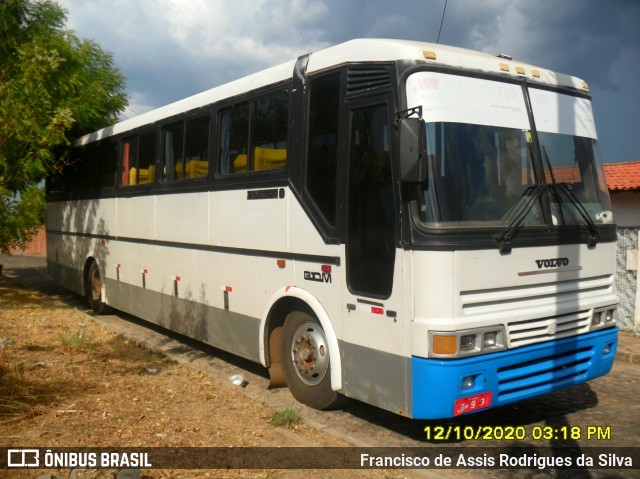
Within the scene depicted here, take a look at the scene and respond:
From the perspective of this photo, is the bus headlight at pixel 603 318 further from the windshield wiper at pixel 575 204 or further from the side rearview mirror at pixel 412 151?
the side rearview mirror at pixel 412 151

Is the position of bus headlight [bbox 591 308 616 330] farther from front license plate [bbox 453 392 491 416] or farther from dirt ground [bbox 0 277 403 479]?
dirt ground [bbox 0 277 403 479]

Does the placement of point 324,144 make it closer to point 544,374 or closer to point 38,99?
point 544,374

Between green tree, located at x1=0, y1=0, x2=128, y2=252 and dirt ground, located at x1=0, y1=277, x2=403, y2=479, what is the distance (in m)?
2.39

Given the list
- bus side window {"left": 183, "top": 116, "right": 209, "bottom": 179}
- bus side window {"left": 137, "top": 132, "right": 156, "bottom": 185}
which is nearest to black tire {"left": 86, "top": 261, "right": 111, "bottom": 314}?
bus side window {"left": 137, "top": 132, "right": 156, "bottom": 185}

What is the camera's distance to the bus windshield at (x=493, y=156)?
4.97m

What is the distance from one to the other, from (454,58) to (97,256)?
906 cm

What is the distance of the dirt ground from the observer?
206 inches

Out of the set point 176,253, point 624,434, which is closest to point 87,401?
point 176,253

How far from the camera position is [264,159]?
22.9 feet

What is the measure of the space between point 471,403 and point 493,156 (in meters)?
2.07

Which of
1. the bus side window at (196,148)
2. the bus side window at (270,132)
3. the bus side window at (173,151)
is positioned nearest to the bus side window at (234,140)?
the bus side window at (270,132)

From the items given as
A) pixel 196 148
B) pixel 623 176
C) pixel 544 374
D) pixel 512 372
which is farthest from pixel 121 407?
pixel 623 176

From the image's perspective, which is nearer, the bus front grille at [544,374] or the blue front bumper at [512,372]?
the blue front bumper at [512,372]

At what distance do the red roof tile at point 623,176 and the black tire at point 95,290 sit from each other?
389 inches
